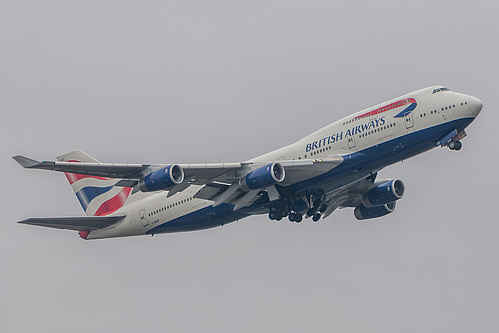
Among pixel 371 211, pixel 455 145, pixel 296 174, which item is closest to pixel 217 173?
pixel 296 174

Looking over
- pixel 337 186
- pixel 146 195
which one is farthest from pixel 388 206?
pixel 146 195

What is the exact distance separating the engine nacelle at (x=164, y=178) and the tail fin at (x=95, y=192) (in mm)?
13472

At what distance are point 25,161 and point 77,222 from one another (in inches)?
585

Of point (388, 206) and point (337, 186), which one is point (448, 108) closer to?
point (337, 186)

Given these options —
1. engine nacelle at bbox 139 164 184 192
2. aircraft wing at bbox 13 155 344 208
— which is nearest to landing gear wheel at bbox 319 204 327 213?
aircraft wing at bbox 13 155 344 208

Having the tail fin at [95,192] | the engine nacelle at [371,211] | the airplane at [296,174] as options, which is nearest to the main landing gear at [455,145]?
the airplane at [296,174]

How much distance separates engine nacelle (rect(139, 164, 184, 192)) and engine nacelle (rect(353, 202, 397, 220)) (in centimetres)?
1773

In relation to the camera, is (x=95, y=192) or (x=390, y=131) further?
(x=95, y=192)

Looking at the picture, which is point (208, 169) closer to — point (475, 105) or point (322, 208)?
point (322, 208)

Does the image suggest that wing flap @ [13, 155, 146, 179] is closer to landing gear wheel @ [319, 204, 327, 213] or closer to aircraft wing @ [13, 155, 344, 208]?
aircraft wing @ [13, 155, 344, 208]

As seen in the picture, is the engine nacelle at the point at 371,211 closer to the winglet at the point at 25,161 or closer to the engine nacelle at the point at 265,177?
the engine nacelle at the point at 265,177

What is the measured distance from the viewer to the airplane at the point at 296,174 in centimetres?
4700

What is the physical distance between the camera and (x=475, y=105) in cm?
4672

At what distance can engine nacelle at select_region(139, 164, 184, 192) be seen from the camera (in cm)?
4616
